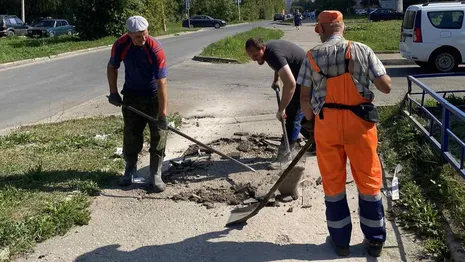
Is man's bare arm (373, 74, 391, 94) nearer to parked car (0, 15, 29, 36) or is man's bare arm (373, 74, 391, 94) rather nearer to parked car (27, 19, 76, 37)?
parked car (27, 19, 76, 37)

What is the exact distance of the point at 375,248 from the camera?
3834mm

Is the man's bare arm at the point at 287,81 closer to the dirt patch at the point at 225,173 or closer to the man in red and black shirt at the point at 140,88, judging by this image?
the dirt patch at the point at 225,173

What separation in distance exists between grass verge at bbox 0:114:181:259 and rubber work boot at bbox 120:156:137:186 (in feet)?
0.54

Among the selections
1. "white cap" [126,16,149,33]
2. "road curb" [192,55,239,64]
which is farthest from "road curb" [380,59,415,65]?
"white cap" [126,16,149,33]

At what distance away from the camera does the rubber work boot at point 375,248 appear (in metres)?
3.82

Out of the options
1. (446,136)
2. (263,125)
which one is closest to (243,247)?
(446,136)

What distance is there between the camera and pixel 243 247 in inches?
163

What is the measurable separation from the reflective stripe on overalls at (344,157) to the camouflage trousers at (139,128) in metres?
2.24

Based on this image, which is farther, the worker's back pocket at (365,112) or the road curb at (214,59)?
the road curb at (214,59)

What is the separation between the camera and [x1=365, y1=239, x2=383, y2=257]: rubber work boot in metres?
3.82

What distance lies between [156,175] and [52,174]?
1.27 meters

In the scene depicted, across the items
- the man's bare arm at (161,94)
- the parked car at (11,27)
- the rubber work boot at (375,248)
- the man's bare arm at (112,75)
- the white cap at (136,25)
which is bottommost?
the rubber work boot at (375,248)

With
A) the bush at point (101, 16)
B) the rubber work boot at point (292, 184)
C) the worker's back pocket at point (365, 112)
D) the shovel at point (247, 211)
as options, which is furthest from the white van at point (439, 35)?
the bush at point (101, 16)

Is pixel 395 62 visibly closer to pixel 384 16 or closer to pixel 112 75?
pixel 112 75
